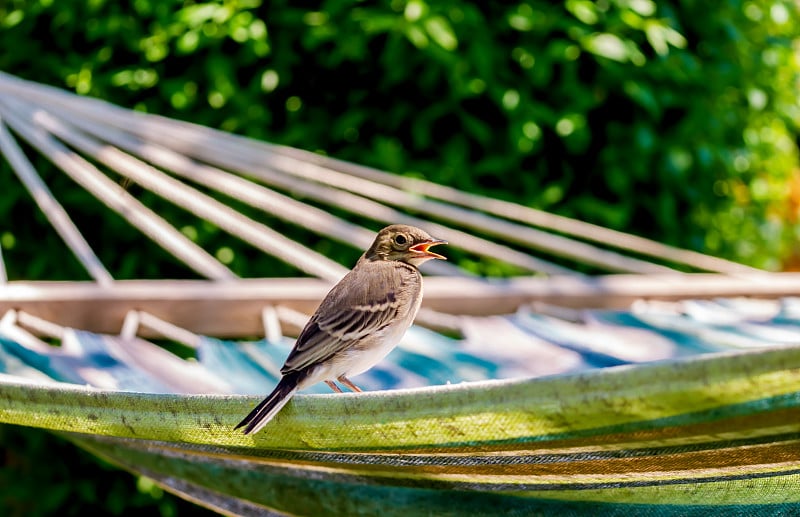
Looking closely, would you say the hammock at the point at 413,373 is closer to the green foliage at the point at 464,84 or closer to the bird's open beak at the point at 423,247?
the bird's open beak at the point at 423,247

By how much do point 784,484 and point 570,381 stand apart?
44cm

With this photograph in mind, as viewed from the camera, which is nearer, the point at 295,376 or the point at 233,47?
the point at 295,376

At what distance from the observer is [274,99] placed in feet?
11.5

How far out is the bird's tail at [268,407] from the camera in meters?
1.29

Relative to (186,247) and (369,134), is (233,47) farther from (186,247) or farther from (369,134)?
(186,247)

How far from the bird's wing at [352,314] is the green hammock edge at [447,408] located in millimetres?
83

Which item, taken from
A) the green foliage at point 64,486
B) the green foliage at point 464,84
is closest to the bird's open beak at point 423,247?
the green foliage at point 464,84

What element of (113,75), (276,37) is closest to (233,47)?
(276,37)

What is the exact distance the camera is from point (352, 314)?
1.42 metres

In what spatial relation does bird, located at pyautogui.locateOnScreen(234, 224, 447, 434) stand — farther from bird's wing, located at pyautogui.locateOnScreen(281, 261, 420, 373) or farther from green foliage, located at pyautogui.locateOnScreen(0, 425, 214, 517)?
green foliage, located at pyautogui.locateOnScreen(0, 425, 214, 517)

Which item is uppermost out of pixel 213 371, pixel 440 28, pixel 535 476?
pixel 440 28

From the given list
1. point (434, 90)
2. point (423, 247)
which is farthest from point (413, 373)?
point (434, 90)

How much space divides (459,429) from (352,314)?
25cm

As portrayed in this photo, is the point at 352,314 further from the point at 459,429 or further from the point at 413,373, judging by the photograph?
the point at 413,373
